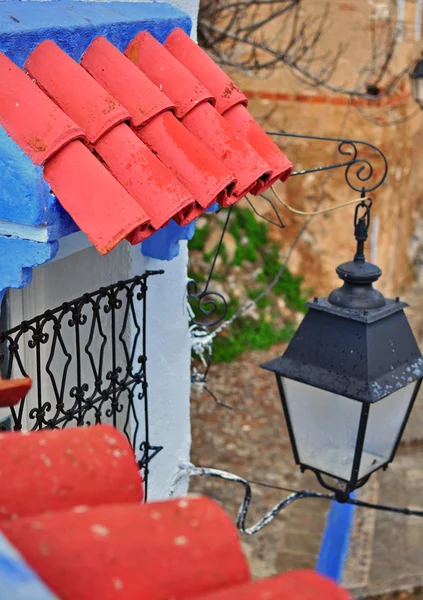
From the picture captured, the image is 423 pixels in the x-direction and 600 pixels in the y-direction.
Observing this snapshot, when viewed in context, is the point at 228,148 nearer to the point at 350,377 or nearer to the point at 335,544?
the point at 350,377

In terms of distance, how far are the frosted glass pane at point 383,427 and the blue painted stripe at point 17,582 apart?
2.18 meters

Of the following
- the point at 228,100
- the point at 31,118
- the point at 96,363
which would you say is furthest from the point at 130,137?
the point at 96,363

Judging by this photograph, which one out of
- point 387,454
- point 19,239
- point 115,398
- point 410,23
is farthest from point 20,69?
point 410,23

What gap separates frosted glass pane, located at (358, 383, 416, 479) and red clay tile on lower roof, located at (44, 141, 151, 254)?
1.25m

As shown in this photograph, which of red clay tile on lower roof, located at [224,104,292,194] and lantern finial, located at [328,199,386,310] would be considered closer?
red clay tile on lower roof, located at [224,104,292,194]

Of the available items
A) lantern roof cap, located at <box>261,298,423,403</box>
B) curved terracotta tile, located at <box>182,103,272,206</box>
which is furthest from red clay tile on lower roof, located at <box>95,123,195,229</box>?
lantern roof cap, located at <box>261,298,423,403</box>

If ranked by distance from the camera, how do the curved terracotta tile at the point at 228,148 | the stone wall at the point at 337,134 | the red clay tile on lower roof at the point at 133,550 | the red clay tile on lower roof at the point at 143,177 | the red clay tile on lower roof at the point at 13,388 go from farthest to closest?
the stone wall at the point at 337,134 → the curved terracotta tile at the point at 228,148 → the red clay tile on lower roof at the point at 143,177 → the red clay tile on lower roof at the point at 13,388 → the red clay tile on lower roof at the point at 133,550

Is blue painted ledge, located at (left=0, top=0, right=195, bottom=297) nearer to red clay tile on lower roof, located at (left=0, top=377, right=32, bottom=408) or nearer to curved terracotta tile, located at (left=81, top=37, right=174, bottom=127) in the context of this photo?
curved terracotta tile, located at (left=81, top=37, right=174, bottom=127)

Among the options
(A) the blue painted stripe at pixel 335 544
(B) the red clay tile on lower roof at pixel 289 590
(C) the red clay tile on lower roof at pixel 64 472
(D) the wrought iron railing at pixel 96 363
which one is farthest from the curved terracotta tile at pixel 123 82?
(A) the blue painted stripe at pixel 335 544

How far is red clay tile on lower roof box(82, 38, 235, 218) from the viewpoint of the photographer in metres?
2.37

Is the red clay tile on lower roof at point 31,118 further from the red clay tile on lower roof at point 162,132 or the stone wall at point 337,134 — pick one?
the stone wall at point 337,134

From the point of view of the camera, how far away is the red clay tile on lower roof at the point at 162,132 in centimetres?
237

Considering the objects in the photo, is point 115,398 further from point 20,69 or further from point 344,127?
point 344,127

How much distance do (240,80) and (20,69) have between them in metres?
7.84
